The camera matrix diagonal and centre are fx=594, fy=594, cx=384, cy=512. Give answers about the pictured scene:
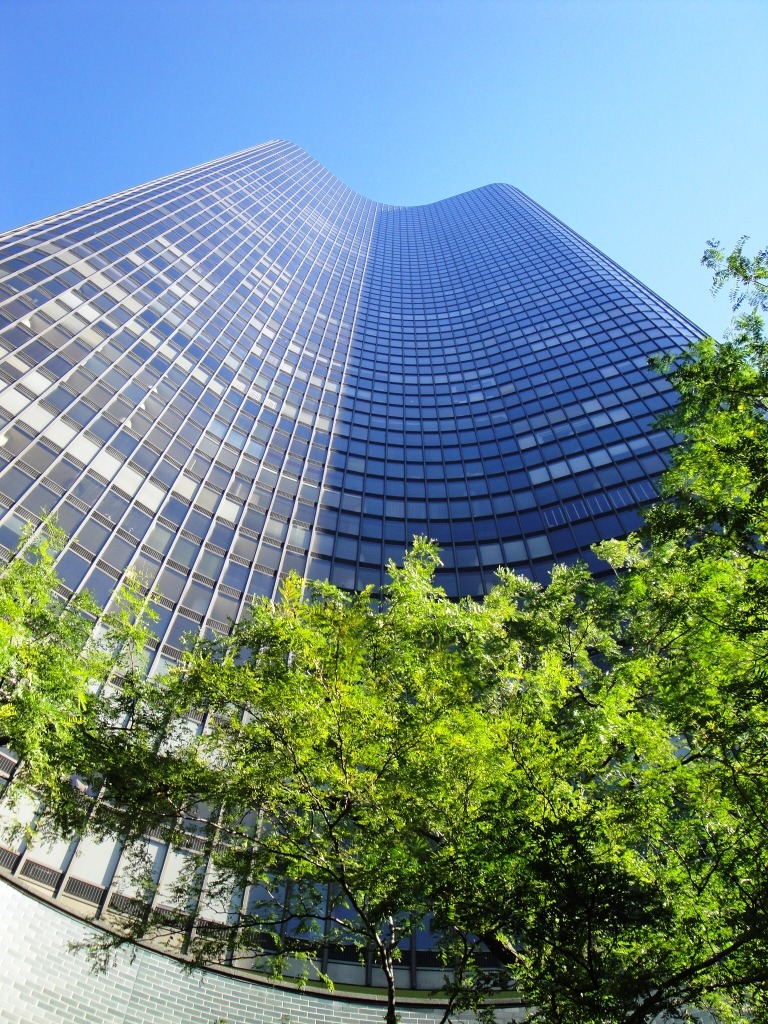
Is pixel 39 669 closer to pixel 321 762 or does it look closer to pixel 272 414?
pixel 321 762

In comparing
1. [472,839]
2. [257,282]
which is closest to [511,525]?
[472,839]

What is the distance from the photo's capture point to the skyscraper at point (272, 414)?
88.4 ft

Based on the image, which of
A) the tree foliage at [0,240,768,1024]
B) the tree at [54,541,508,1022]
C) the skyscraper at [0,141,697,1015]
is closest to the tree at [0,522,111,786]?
the tree foliage at [0,240,768,1024]

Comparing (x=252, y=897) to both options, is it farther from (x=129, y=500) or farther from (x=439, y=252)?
(x=439, y=252)

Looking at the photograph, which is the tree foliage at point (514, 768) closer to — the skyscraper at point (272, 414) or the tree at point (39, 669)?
the tree at point (39, 669)

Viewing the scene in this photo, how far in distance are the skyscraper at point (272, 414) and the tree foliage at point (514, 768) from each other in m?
9.36

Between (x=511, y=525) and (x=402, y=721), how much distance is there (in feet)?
88.5

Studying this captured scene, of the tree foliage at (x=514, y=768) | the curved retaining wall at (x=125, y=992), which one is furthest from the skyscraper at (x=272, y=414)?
the tree foliage at (x=514, y=768)

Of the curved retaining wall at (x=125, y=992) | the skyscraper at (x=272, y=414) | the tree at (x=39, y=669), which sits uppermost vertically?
the skyscraper at (x=272, y=414)

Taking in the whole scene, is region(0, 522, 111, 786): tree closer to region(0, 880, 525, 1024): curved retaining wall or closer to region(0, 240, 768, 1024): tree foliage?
region(0, 240, 768, 1024): tree foliage

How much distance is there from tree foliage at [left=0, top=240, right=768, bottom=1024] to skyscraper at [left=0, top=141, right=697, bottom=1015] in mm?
9362

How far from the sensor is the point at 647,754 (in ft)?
33.1

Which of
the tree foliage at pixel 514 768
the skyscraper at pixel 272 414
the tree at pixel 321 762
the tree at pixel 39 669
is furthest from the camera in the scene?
the skyscraper at pixel 272 414

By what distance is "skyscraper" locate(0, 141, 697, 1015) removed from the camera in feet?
88.4
